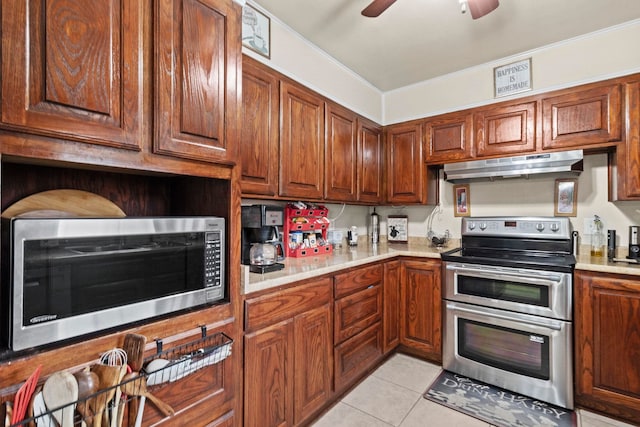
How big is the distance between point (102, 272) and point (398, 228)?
2776 millimetres

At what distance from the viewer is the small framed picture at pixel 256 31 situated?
1896 millimetres

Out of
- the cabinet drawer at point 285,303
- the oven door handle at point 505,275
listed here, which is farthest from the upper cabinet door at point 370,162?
the cabinet drawer at point 285,303

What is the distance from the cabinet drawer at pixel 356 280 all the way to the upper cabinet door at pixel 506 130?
54.7 inches

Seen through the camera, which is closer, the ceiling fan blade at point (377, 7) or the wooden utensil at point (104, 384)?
the wooden utensil at point (104, 384)

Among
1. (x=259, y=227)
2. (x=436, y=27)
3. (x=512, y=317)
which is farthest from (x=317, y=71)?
(x=512, y=317)

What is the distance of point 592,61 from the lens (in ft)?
7.42

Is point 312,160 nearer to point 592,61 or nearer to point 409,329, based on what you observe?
point 409,329

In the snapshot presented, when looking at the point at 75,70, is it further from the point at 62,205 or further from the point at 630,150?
the point at 630,150

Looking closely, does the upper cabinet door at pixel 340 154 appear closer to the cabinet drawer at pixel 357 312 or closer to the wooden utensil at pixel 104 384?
the cabinet drawer at pixel 357 312

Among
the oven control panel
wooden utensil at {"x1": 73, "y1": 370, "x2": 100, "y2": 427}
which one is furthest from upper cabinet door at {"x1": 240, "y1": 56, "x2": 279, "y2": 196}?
the oven control panel

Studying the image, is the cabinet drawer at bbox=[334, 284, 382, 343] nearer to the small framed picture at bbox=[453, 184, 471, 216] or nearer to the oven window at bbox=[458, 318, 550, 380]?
the oven window at bbox=[458, 318, 550, 380]

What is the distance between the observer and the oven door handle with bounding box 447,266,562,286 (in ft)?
6.71

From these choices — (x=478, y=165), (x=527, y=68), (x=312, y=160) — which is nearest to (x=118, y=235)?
(x=312, y=160)

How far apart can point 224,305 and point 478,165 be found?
7.62 feet
